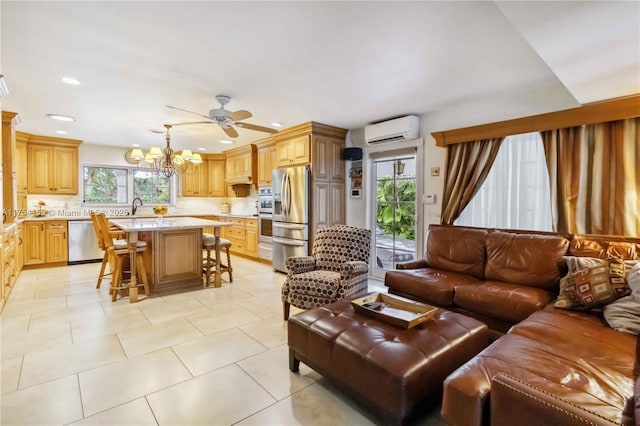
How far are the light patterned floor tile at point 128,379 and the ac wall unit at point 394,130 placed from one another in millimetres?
3675

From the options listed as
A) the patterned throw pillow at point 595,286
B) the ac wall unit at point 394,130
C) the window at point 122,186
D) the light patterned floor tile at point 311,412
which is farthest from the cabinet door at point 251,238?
the patterned throw pillow at point 595,286

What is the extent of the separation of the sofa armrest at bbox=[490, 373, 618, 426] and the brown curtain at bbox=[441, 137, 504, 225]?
288cm

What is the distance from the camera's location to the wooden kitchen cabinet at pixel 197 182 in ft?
24.9

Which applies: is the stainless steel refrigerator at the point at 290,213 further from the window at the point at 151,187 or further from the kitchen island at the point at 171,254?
the window at the point at 151,187

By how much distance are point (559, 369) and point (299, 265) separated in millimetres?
2316

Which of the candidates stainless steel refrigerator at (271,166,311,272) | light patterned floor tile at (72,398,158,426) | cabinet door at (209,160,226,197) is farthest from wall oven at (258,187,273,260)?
light patterned floor tile at (72,398,158,426)

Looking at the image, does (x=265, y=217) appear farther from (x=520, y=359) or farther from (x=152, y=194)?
(x=520, y=359)

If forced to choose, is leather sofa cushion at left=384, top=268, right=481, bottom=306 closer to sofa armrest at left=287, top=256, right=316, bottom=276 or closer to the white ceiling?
sofa armrest at left=287, top=256, right=316, bottom=276

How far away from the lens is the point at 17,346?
→ 102 inches

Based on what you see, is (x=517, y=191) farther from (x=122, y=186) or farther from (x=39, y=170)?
(x=39, y=170)

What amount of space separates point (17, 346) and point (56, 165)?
473 cm

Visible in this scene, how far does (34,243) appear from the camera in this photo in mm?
5438

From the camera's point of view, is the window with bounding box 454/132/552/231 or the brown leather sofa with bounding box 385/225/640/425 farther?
the window with bounding box 454/132/552/231

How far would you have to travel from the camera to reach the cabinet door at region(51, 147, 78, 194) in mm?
5980
